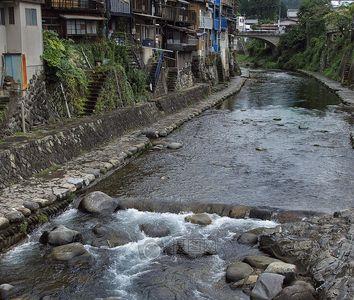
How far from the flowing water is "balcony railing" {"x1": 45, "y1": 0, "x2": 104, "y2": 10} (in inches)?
343

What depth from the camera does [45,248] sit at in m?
11.8

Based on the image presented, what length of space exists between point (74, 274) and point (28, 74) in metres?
11.0

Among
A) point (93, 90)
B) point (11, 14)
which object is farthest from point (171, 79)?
point (11, 14)

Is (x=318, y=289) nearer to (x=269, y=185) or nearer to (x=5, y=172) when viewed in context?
(x=269, y=185)

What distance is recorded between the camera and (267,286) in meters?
9.58

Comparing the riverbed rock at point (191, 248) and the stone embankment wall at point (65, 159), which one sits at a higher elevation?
the stone embankment wall at point (65, 159)

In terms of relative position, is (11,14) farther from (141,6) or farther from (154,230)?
(141,6)

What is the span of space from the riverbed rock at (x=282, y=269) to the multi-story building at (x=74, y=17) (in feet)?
60.2

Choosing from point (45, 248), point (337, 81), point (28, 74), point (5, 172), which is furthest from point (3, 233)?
point (337, 81)

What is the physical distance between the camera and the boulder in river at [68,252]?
36.8ft

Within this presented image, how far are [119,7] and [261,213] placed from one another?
20.1m

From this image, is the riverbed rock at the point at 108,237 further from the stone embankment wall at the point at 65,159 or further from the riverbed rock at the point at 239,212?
the riverbed rock at the point at 239,212

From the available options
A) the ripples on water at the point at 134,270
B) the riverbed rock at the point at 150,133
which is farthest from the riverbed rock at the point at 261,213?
the riverbed rock at the point at 150,133

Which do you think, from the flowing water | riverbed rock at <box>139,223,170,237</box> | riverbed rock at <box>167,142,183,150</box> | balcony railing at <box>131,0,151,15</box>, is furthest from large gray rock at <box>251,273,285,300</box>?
→ balcony railing at <box>131,0,151,15</box>
